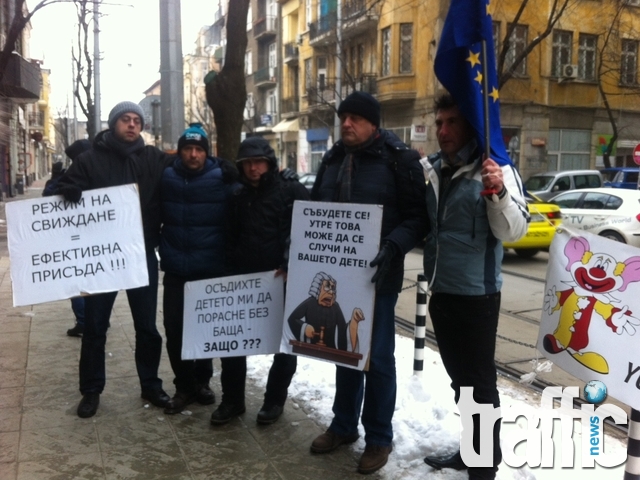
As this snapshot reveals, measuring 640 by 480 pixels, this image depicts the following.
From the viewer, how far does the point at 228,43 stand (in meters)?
7.53

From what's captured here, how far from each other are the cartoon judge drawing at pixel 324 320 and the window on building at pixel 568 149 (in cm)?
2753

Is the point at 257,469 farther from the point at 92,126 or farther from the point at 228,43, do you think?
the point at 92,126

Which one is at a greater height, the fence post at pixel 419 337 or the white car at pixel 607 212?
the white car at pixel 607 212

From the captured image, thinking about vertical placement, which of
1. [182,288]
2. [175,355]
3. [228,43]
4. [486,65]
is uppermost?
[228,43]

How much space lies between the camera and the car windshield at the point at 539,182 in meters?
19.8

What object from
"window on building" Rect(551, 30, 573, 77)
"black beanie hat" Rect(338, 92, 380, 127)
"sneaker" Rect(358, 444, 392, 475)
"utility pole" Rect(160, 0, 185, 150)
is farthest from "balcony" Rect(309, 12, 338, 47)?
"sneaker" Rect(358, 444, 392, 475)

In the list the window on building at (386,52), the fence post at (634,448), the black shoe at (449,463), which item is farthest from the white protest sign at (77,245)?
the window on building at (386,52)

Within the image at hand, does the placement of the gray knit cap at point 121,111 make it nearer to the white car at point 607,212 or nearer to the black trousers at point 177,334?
the black trousers at point 177,334

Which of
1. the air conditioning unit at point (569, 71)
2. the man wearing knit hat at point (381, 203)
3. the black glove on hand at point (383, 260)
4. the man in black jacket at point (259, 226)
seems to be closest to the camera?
the black glove on hand at point (383, 260)

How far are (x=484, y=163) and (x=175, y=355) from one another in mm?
2808

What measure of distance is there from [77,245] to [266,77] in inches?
1726

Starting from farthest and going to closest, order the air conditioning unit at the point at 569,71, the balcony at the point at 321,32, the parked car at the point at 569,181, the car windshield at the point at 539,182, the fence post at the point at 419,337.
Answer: the balcony at the point at 321,32
the air conditioning unit at the point at 569,71
the car windshield at the point at 539,182
the parked car at the point at 569,181
the fence post at the point at 419,337

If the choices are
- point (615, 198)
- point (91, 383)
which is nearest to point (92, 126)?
point (615, 198)

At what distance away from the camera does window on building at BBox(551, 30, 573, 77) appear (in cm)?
2867
